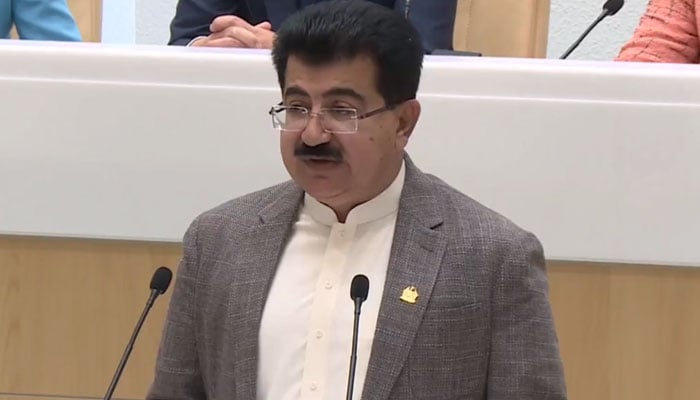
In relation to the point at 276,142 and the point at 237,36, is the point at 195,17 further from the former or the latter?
the point at 276,142

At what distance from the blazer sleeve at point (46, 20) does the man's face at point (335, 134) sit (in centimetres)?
93

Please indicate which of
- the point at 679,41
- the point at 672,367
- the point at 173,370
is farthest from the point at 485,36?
the point at 173,370

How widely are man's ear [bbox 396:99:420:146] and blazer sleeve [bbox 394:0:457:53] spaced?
70 centimetres

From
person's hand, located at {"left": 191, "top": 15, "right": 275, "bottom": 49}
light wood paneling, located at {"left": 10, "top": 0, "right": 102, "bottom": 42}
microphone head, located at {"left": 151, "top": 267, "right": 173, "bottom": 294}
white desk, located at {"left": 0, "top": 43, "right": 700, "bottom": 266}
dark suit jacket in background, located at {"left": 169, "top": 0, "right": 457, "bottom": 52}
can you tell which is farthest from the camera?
light wood paneling, located at {"left": 10, "top": 0, "right": 102, "bottom": 42}

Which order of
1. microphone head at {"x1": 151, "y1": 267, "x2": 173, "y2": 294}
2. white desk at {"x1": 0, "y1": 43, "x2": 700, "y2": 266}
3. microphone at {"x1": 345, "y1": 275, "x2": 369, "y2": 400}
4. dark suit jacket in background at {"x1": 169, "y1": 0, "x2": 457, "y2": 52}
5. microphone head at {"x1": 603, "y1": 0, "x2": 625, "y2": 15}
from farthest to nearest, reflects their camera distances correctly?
dark suit jacket in background at {"x1": 169, "y1": 0, "x2": 457, "y2": 52} < microphone head at {"x1": 603, "y1": 0, "x2": 625, "y2": 15} < white desk at {"x1": 0, "y1": 43, "x2": 700, "y2": 266} < microphone head at {"x1": 151, "y1": 267, "x2": 173, "y2": 294} < microphone at {"x1": 345, "y1": 275, "x2": 369, "y2": 400}

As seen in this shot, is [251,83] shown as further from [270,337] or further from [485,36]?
[485,36]

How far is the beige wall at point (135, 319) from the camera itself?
1.09 metres

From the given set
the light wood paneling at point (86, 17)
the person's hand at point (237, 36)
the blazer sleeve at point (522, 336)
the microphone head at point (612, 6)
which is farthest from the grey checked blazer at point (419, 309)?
the light wood paneling at point (86, 17)

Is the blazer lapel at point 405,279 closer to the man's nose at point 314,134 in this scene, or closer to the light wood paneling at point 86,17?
the man's nose at point 314,134

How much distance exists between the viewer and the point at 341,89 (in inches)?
29.3

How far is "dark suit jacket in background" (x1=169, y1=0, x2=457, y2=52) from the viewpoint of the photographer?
148 centimetres

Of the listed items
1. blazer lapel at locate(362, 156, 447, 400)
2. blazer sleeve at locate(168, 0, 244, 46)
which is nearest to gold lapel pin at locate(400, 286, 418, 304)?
blazer lapel at locate(362, 156, 447, 400)

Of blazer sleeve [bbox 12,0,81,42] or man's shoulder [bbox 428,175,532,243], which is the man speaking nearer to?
man's shoulder [bbox 428,175,532,243]

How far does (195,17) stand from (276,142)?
52 centimetres
